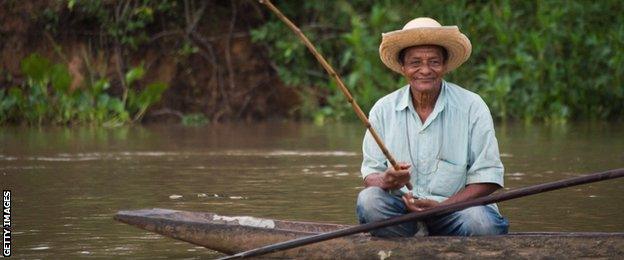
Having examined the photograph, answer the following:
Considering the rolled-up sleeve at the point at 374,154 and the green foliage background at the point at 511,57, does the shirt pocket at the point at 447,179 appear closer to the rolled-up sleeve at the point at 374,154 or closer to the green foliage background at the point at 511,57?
the rolled-up sleeve at the point at 374,154

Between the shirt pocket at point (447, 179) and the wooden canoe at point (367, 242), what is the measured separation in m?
0.27

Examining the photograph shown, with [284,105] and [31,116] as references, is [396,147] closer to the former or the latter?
[31,116]

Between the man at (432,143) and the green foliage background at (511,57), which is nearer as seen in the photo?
the man at (432,143)

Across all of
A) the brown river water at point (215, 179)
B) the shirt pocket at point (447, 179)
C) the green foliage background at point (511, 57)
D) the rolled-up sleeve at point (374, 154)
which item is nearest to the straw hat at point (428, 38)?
the rolled-up sleeve at point (374, 154)

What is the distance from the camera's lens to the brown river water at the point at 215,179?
660cm

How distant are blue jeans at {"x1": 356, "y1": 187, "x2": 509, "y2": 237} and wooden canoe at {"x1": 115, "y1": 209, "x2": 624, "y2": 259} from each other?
0.10 meters

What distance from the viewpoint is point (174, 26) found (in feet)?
56.1

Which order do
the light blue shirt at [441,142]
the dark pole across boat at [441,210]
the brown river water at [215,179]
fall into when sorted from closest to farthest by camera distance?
the dark pole across boat at [441,210] → the light blue shirt at [441,142] → the brown river water at [215,179]

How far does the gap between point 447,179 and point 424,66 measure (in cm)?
44

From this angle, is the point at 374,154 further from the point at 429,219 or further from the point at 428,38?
the point at 428,38

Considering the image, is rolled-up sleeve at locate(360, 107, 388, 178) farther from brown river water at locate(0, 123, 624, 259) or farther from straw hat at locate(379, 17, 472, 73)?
brown river water at locate(0, 123, 624, 259)

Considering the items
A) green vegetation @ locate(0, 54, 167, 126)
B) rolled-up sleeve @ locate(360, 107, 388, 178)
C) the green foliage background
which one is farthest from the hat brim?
green vegetation @ locate(0, 54, 167, 126)

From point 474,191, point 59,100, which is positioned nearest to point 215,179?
point 474,191

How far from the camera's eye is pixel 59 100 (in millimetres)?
15398
